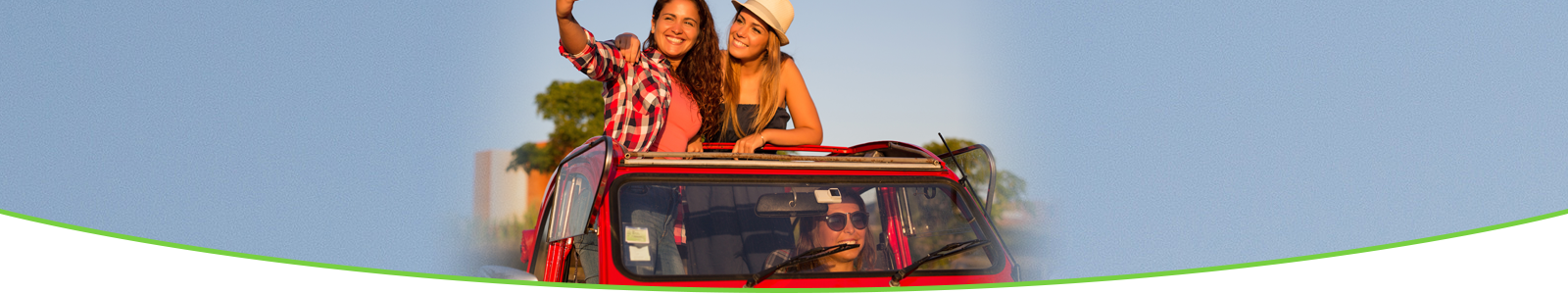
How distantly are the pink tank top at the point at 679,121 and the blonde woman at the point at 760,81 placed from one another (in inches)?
10.9

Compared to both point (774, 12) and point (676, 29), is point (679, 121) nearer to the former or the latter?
point (676, 29)

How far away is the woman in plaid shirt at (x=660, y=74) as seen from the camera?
463cm

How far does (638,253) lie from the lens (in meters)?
3.96

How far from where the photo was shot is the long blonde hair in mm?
5422

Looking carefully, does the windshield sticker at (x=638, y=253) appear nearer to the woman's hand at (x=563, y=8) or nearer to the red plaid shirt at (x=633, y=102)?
the red plaid shirt at (x=633, y=102)

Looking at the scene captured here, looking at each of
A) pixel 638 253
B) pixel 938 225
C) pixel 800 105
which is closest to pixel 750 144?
pixel 800 105

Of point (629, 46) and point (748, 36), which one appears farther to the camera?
point (748, 36)

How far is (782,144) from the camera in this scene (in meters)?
5.11

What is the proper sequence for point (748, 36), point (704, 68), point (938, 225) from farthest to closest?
1. point (748, 36)
2. point (704, 68)
3. point (938, 225)

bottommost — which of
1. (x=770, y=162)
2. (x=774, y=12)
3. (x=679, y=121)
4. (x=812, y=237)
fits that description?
(x=812, y=237)

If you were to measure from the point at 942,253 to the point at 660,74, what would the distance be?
1625 millimetres

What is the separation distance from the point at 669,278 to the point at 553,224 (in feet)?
2.88

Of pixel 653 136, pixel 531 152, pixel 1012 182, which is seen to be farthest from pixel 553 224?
pixel 531 152

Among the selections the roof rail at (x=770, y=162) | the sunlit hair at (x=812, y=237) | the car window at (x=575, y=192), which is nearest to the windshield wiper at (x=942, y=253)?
the sunlit hair at (x=812, y=237)
